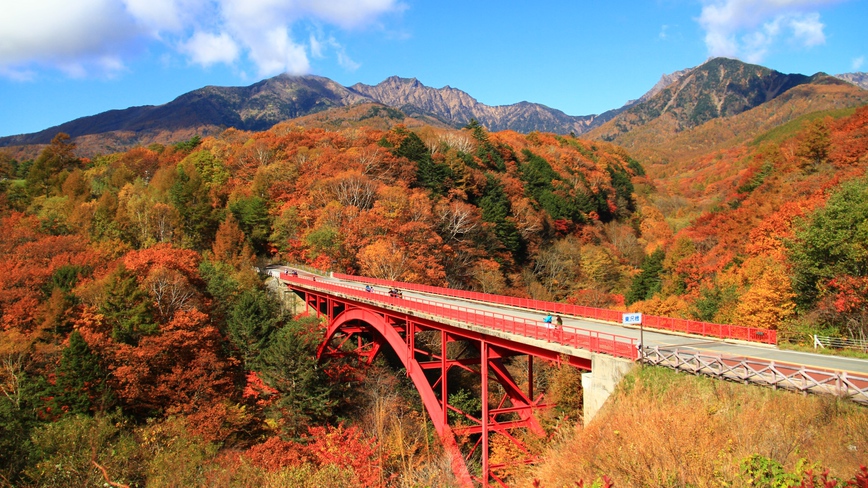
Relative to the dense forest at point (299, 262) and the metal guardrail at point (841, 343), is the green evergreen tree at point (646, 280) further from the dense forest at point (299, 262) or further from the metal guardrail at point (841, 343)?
the metal guardrail at point (841, 343)

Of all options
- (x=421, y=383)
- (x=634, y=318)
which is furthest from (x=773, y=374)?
(x=421, y=383)

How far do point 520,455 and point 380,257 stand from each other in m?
23.6

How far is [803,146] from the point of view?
163ft

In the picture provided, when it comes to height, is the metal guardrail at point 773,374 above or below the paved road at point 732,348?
above

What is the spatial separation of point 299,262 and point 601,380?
43.8 meters

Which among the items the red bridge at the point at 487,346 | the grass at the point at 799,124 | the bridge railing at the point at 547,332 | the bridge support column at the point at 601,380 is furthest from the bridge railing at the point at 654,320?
the grass at the point at 799,124

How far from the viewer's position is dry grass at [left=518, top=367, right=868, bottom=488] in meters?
→ 8.76

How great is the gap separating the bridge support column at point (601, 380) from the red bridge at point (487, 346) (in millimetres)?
27

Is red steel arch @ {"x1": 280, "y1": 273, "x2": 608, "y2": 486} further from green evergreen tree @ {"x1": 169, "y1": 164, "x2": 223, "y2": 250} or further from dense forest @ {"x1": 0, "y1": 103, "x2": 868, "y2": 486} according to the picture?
green evergreen tree @ {"x1": 169, "y1": 164, "x2": 223, "y2": 250}

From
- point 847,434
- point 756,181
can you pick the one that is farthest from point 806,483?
point 756,181

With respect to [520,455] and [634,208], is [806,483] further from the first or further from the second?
[634,208]

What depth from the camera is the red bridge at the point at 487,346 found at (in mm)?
14195

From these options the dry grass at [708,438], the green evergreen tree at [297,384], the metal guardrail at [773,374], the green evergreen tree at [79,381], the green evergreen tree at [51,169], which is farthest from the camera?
the green evergreen tree at [51,169]

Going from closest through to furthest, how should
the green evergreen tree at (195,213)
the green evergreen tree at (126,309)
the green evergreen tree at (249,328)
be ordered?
1. the green evergreen tree at (126,309)
2. the green evergreen tree at (249,328)
3. the green evergreen tree at (195,213)
